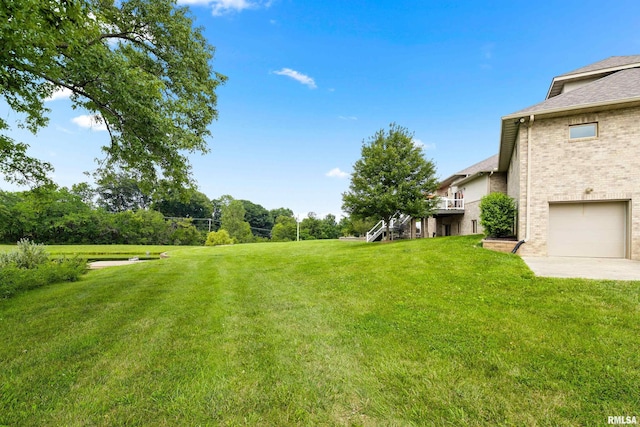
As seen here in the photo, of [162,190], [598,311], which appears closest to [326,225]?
[162,190]

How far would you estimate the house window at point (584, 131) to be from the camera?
28.8 ft

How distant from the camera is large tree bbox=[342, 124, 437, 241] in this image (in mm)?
15938

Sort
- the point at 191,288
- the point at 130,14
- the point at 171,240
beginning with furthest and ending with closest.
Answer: the point at 171,240 < the point at 130,14 < the point at 191,288

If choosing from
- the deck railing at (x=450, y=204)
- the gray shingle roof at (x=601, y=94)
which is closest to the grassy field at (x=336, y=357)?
the gray shingle roof at (x=601, y=94)

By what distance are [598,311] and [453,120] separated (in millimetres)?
20324

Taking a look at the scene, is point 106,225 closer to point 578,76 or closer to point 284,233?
point 284,233

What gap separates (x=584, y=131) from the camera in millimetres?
8891

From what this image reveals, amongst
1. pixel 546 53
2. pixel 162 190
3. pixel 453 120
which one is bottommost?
pixel 162 190

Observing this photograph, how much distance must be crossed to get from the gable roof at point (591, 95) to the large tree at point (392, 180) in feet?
14.9

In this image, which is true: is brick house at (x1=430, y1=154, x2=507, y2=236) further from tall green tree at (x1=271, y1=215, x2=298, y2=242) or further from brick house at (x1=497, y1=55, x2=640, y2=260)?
tall green tree at (x1=271, y1=215, x2=298, y2=242)

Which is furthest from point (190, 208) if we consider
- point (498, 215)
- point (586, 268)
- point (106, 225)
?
point (586, 268)

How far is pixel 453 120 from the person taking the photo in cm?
2139

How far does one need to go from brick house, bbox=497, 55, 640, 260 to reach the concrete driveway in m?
0.80

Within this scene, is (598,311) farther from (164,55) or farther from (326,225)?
(326,225)
